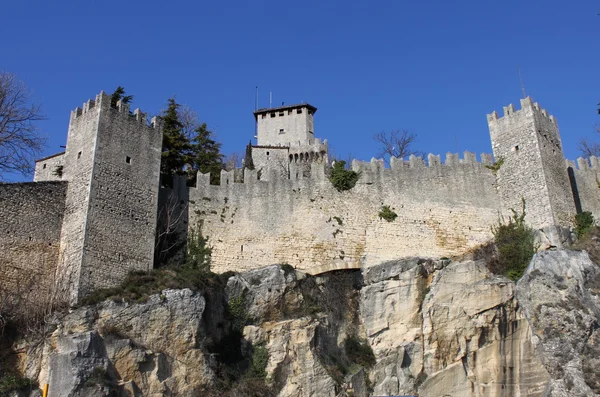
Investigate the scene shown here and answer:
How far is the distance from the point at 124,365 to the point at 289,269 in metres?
7.52

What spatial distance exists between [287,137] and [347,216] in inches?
890

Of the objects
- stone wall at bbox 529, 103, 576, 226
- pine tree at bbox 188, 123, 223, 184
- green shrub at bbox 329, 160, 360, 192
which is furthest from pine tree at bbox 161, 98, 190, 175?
stone wall at bbox 529, 103, 576, 226

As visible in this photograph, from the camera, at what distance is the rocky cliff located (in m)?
20.4

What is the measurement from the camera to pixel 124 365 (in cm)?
2009

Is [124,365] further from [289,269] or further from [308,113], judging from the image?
[308,113]

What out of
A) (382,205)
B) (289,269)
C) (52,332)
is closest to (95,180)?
(52,332)

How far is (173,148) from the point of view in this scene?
3253cm

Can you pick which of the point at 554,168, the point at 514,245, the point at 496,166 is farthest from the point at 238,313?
the point at 554,168

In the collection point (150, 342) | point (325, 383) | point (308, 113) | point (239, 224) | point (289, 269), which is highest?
point (308, 113)

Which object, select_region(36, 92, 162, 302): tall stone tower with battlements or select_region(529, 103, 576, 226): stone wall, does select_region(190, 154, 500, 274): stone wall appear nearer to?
select_region(529, 103, 576, 226): stone wall

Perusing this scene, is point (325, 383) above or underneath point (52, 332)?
underneath

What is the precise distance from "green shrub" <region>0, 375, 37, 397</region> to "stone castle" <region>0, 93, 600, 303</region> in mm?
2986

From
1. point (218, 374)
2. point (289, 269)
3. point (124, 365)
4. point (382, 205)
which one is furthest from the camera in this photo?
point (382, 205)

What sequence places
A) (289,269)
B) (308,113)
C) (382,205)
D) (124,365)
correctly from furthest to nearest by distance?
(308,113)
(382,205)
(289,269)
(124,365)
